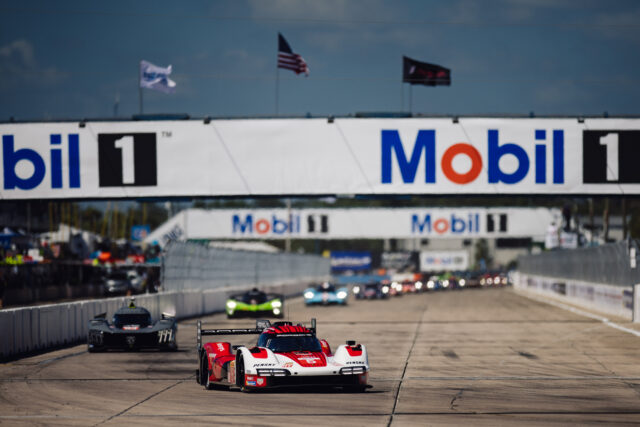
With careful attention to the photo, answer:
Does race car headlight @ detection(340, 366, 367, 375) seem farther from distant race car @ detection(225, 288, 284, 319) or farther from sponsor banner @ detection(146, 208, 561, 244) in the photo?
sponsor banner @ detection(146, 208, 561, 244)

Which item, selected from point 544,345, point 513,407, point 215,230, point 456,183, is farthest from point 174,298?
point 215,230

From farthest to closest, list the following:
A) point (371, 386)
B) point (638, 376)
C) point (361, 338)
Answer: point (361, 338) → point (638, 376) → point (371, 386)

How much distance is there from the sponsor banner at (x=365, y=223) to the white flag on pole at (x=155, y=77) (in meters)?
61.4

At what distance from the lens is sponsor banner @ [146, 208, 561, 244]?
95312 mm

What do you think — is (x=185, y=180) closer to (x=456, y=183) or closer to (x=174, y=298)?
(x=456, y=183)

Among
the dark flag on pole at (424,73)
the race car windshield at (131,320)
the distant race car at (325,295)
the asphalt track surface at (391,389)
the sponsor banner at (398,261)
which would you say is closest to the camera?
the asphalt track surface at (391,389)

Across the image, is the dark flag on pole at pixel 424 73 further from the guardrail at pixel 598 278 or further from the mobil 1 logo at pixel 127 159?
the guardrail at pixel 598 278

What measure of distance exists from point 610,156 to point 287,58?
36.1ft

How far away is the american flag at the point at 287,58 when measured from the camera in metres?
33.1

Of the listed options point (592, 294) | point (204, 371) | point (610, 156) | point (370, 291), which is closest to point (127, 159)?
point (204, 371)

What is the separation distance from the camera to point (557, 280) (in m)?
65.3

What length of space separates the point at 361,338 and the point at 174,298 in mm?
12822

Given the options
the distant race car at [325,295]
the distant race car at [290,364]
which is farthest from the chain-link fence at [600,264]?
the distant race car at [290,364]

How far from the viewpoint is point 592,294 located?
48.3 metres
